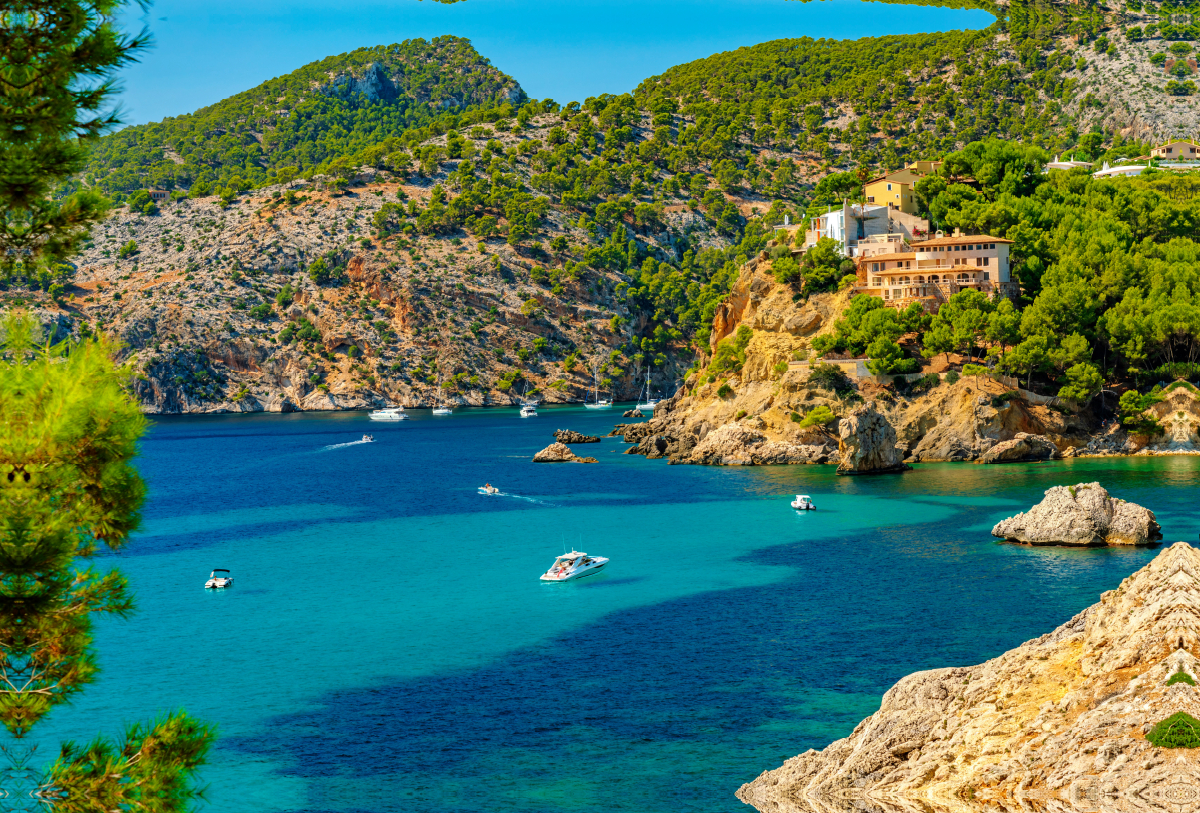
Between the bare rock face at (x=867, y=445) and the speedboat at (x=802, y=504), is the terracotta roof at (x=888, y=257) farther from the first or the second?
the speedboat at (x=802, y=504)

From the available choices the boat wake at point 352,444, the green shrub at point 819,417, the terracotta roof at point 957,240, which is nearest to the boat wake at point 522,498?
the green shrub at point 819,417

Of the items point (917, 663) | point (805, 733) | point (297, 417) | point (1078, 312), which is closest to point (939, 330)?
point (1078, 312)

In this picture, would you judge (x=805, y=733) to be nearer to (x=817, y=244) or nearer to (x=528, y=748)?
(x=528, y=748)

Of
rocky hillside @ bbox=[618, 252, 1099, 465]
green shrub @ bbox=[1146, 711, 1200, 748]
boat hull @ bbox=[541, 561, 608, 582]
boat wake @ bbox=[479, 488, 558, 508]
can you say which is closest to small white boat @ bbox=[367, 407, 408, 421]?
rocky hillside @ bbox=[618, 252, 1099, 465]

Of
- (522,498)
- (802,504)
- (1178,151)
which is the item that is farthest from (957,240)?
(1178,151)

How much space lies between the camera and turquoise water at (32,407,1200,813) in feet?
84.1

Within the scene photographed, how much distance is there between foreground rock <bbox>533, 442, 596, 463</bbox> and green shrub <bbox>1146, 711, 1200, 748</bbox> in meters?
76.8

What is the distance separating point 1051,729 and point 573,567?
31298 mm

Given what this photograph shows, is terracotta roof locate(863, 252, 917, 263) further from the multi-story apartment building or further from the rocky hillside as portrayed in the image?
the rocky hillside

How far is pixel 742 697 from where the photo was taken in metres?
29.5

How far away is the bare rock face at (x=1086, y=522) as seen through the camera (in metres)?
48.8

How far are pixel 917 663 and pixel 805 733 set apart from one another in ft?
23.3

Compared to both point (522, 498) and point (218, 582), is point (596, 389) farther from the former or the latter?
point (218, 582)

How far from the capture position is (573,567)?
47031 millimetres
